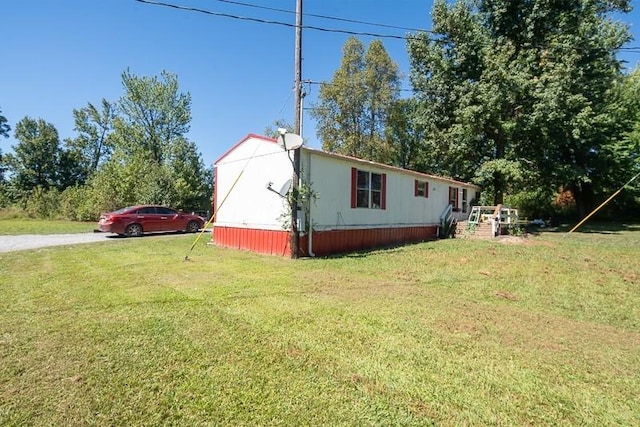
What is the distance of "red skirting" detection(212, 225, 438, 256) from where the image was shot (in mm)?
9359

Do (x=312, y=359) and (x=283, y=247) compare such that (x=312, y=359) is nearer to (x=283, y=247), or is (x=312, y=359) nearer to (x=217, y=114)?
(x=283, y=247)

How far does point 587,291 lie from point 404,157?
20890mm

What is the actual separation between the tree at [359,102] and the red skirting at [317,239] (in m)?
12.5

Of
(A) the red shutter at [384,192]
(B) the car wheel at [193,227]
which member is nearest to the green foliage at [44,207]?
(B) the car wheel at [193,227]

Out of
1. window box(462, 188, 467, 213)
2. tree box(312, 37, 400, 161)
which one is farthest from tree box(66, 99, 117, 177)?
window box(462, 188, 467, 213)

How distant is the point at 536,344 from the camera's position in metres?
3.49

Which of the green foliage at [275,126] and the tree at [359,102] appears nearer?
the tree at [359,102]

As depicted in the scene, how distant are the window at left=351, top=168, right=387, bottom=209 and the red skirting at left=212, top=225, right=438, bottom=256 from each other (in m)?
0.83

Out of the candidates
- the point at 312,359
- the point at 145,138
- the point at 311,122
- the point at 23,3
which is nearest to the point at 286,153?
the point at 23,3

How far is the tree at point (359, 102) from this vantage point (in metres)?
23.7

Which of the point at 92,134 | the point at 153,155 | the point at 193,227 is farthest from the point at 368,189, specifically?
the point at 92,134

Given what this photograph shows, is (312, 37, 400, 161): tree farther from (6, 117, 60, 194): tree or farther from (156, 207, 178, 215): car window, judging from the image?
(6, 117, 60, 194): tree

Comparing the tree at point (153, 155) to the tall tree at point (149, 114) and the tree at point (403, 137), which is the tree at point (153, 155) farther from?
the tree at point (403, 137)

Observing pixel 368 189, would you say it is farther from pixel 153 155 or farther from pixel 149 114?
pixel 149 114
